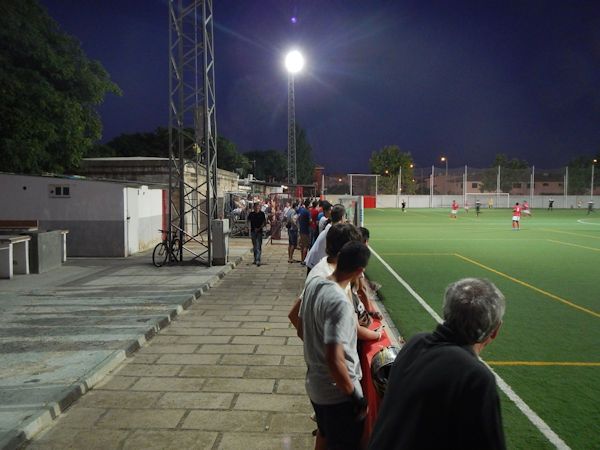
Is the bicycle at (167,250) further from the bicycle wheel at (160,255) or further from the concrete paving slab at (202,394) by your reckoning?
the concrete paving slab at (202,394)

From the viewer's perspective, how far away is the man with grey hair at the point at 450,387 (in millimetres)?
1749

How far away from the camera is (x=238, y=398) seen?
528 centimetres

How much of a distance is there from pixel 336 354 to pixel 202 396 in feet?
9.79

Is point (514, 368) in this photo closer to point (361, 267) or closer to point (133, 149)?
point (361, 267)

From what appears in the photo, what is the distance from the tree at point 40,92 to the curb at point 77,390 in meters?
13.2

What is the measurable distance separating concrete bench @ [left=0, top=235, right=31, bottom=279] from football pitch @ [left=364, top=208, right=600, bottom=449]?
29.0 feet

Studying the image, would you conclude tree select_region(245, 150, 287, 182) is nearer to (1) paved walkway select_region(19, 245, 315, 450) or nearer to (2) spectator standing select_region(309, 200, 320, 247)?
(2) spectator standing select_region(309, 200, 320, 247)

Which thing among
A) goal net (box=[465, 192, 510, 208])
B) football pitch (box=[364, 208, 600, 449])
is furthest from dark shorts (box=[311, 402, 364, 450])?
goal net (box=[465, 192, 510, 208])

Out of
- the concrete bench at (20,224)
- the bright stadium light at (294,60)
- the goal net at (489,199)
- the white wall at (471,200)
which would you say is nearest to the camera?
the concrete bench at (20,224)

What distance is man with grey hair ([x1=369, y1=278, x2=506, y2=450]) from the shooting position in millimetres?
1749

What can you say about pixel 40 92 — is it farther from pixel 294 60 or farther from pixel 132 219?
pixel 294 60

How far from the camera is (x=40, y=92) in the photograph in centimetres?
1880

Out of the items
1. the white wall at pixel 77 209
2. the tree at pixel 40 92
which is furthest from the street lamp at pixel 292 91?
the white wall at pixel 77 209

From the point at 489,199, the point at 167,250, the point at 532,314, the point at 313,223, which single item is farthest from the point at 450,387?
the point at 489,199
